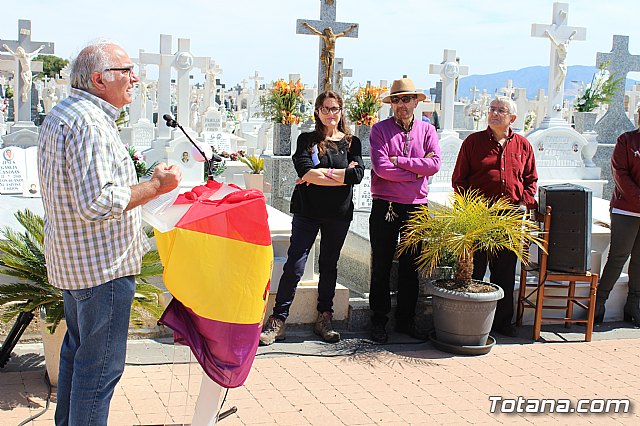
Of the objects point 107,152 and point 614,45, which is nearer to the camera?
point 107,152

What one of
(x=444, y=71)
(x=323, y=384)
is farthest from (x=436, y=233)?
(x=444, y=71)

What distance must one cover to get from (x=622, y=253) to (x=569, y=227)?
34.3 inches

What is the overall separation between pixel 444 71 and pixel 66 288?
12.7 m

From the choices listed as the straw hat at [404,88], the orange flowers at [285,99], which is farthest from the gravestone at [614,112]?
the straw hat at [404,88]

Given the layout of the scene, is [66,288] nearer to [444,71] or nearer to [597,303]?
[597,303]

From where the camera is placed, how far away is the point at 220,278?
3400mm

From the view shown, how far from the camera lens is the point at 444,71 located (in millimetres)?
15188

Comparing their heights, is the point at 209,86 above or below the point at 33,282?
above

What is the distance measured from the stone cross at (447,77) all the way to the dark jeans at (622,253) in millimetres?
8639

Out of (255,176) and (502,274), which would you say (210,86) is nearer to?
(255,176)

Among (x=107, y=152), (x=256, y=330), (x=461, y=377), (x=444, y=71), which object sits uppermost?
(x=444, y=71)

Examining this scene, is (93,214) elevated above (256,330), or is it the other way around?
(93,214)

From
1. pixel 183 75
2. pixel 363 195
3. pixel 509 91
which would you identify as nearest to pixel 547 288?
pixel 363 195

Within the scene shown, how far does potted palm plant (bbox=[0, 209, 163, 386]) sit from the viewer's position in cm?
462
